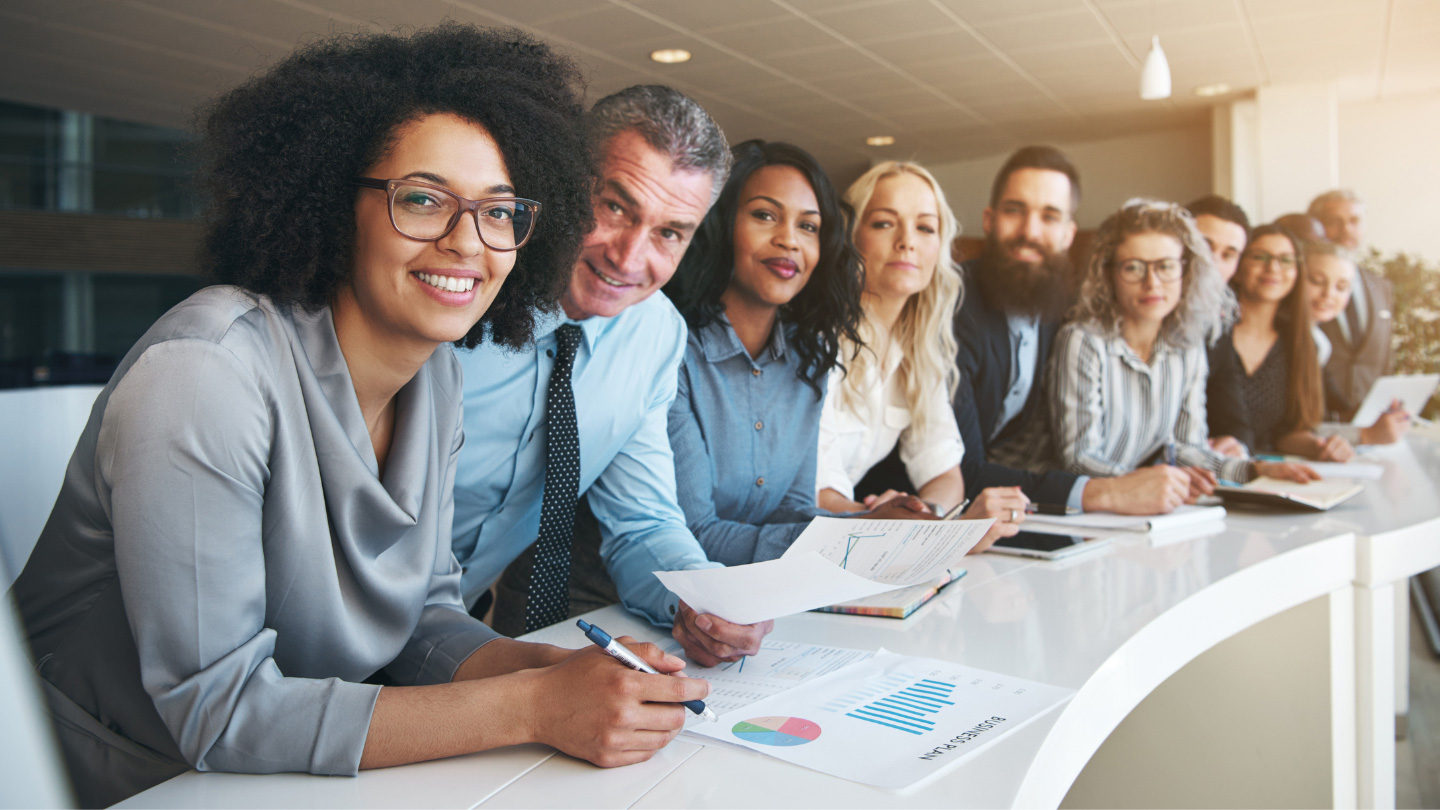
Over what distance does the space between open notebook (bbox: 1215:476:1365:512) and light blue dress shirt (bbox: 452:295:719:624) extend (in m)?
1.47

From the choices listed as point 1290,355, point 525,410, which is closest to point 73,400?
point 525,410

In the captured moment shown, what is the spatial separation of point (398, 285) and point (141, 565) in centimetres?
38

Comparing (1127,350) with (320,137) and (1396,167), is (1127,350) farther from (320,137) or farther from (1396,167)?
(1396,167)

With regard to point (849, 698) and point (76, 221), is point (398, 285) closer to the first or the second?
point (849, 698)

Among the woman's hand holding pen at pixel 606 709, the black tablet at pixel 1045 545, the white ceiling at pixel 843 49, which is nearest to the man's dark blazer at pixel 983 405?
the black tablet at pixel 1045 545

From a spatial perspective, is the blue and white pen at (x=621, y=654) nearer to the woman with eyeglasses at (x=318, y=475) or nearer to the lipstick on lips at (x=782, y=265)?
the woman with eyeglasses at (x=318, y=475)

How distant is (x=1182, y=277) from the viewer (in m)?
3.06

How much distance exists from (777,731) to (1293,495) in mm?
1785

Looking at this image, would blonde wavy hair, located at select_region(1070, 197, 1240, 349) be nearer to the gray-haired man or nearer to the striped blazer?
the striped blazer

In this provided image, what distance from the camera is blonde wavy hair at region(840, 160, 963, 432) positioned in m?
2.40

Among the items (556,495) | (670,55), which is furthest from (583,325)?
(670,55)

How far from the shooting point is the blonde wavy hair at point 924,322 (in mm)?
2404

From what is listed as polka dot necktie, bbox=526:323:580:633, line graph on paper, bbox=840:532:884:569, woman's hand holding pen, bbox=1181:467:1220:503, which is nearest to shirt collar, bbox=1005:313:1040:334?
woman's hand holding pen, bbox=1181:467:1220:503

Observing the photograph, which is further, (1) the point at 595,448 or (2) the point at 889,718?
(1) the point at 595,448
